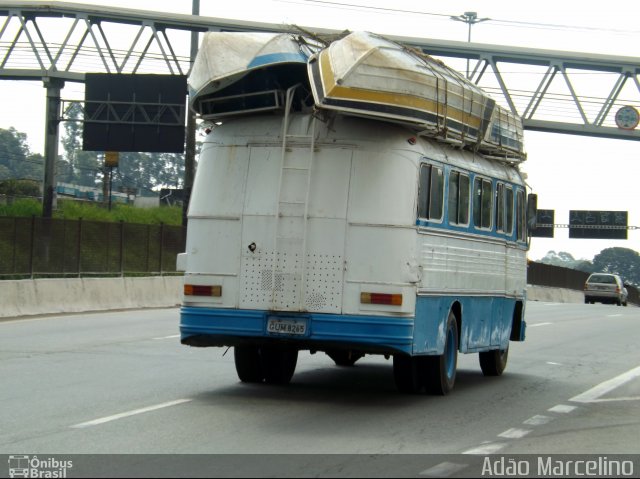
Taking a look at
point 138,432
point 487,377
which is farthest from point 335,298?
point 487,377

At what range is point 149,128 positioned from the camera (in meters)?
46.1

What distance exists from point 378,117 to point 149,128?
113 feet

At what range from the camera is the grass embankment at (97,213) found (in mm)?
51531

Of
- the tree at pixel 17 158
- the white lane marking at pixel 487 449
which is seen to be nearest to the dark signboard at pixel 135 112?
the white lane marking at pixel 487 449

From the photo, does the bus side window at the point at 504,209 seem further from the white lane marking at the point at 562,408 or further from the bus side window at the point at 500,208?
the white lane marking at the point at 562,408

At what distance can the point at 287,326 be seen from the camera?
42.1 ft

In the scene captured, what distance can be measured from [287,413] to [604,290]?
58.0 meters

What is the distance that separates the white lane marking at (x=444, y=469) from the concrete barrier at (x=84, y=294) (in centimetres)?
1878

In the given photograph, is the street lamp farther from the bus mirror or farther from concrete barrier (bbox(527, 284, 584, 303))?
the bus mirror

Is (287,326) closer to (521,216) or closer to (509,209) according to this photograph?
(509,209)

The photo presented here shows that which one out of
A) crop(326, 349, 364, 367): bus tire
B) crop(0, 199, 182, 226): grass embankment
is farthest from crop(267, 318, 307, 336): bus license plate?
crop(0, 199, 182, 226): grass embankment

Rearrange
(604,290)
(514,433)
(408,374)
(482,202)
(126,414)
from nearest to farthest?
(514,433), (126,414), (408,374), (482,202), (604,290)

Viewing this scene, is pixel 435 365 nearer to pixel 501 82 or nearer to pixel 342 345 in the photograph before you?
pixel 342 345

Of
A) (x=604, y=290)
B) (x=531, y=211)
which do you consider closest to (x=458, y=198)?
(x=531, y=211)
